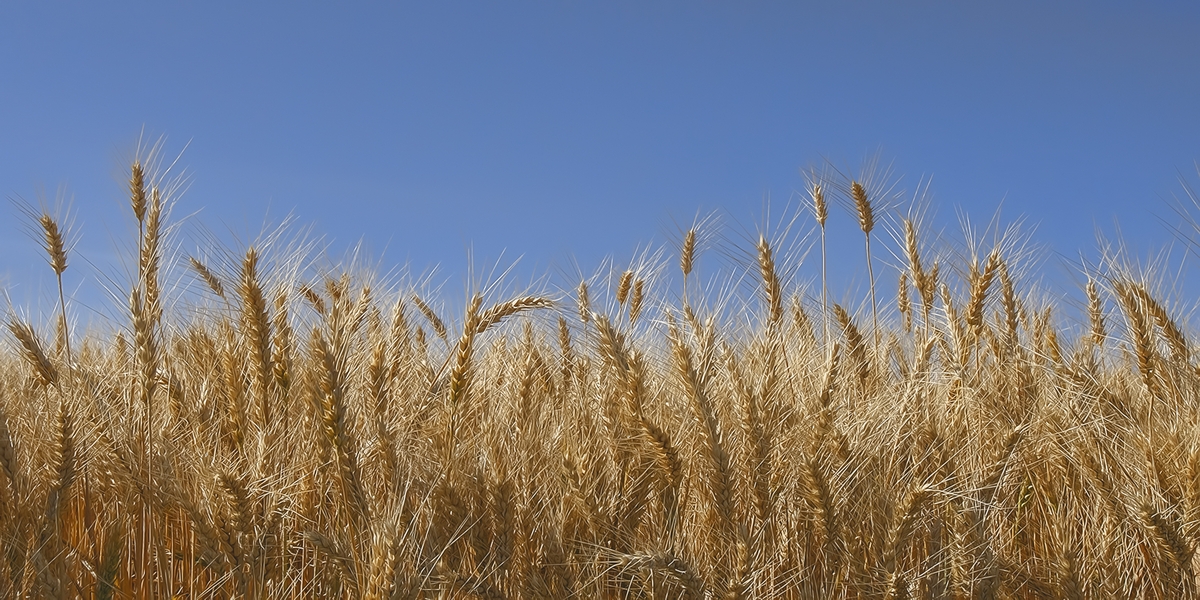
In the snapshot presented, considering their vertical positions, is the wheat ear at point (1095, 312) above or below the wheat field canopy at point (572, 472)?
above

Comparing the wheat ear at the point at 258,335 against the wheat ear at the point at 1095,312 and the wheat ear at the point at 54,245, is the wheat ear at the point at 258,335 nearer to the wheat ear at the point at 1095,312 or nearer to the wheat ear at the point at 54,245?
the wheat ear at the point at 54,245

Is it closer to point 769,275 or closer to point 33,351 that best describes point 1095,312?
point 769,275

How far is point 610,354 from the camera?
7.39 ft

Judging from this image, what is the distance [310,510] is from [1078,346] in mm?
2859

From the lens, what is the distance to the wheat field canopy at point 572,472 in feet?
6.21

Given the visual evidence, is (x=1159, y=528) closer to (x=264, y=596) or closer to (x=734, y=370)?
(x=734, y=370)

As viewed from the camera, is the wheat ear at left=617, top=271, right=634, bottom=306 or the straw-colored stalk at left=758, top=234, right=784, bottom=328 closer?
the straw-colored stalk at left=758, top=234, right=784, bottom=328

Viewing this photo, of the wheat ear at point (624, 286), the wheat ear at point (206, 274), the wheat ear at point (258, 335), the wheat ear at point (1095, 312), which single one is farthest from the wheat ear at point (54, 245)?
the wheat ear at point (1095, 312)

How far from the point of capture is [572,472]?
2162mm

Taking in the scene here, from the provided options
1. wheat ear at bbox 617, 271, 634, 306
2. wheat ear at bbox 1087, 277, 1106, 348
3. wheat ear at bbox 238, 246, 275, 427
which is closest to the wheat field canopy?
wheat ear at bbox 238, 246, 275, 427

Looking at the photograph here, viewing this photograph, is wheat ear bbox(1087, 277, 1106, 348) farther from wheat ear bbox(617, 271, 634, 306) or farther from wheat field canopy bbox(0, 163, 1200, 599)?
wheat ear bbox(617, 271, 634, 306)

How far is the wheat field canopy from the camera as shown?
189 centimetres

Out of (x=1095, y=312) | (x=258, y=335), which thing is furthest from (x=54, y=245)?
(x=1095, y=312)

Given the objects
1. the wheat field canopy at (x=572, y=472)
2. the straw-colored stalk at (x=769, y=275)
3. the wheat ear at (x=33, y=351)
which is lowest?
the wheat field canopy at (x=572, y=472)
